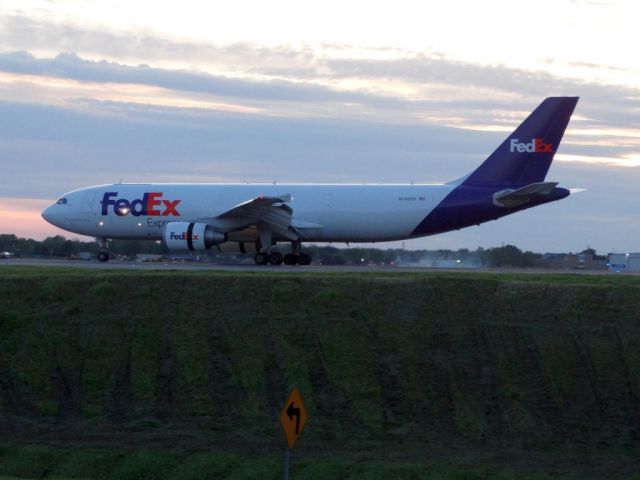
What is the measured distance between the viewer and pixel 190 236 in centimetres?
3822

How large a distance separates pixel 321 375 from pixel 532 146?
20604mm

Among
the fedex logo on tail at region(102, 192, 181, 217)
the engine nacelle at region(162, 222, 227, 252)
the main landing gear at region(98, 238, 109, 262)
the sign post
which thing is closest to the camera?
the sign post

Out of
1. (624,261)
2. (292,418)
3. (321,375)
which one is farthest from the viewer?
(624,261)

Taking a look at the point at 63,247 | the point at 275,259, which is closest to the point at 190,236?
the point at 275,259

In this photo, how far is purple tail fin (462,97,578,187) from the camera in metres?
39.4

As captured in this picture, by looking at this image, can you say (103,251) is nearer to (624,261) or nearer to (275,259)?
(275,259)

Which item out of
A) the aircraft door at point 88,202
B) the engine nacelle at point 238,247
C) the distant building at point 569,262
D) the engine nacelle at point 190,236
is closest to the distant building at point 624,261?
the distant building at point 569,262

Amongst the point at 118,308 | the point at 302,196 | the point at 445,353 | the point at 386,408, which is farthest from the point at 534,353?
the point at 302,196

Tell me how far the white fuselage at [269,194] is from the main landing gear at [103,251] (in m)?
0.58

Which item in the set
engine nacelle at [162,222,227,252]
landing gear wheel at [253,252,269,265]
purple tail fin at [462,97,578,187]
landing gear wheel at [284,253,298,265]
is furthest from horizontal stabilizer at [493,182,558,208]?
engine nacelle at [162,222,227,252]

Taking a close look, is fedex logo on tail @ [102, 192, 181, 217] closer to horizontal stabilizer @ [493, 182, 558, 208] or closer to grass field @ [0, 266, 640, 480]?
horizontal stabilizer @ [493, 182, 558, 208]

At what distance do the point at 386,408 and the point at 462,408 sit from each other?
148 cm

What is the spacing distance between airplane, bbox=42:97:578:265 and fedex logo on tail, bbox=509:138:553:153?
0.13ft

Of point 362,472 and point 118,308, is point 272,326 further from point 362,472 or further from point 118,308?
point 362,472
